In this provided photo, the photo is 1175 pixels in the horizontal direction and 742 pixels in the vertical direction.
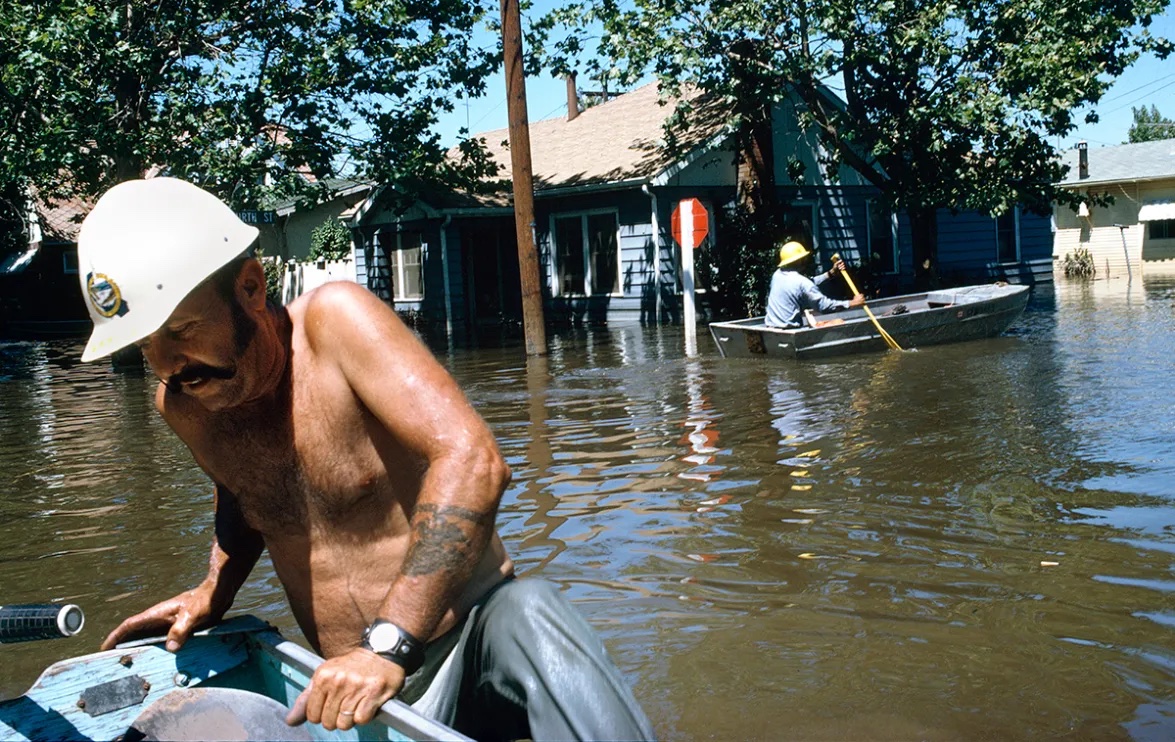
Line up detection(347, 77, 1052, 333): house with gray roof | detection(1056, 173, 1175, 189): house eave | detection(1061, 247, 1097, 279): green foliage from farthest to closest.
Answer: detection(1056, 173, 1175, 189): house eave < detection(1061, 247, 1097, 279): green foliage < detection(347, 77, 1052, 333): house with gray roof

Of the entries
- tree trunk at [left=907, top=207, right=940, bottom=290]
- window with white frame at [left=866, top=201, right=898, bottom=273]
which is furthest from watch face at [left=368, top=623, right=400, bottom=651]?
window with white frame at [left=866, top=201, right=898, bottom=273]

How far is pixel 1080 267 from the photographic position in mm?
36469

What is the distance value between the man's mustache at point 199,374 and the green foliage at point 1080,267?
122 ft

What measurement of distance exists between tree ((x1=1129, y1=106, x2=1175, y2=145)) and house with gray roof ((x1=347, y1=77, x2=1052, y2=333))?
253 ft

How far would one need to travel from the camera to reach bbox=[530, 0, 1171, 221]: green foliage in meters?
19.2

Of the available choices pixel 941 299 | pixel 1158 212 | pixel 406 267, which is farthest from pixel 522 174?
pixel 1158 212

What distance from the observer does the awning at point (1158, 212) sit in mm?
37875

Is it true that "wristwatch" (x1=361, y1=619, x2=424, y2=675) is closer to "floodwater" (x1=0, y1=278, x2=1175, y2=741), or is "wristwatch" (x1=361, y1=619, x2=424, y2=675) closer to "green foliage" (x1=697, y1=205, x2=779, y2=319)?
"floodwater" (x1=0, y1=278, x2=1175, y2=741)

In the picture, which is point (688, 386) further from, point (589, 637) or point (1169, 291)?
point (1169, 291)

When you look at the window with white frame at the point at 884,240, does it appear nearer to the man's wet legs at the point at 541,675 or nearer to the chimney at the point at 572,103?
the chimney at the point at 572,103

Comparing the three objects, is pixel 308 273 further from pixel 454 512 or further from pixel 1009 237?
pixel 454 512

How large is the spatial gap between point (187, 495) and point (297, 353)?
264 inches

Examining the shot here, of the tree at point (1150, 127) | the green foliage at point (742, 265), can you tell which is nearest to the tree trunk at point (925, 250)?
the green foliage at point (742, 265)

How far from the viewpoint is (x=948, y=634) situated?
488cm
